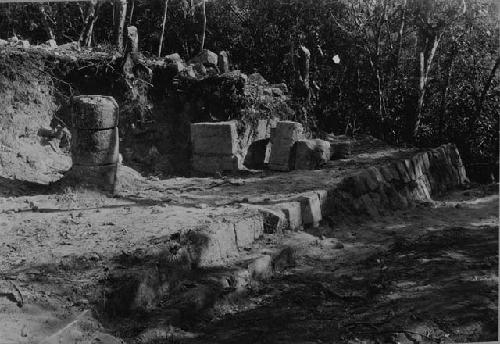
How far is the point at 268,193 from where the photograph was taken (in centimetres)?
727

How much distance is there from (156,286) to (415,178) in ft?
10.8

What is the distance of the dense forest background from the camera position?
5664 millimetres

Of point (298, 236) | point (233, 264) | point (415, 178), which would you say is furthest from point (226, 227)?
point (415, 178)

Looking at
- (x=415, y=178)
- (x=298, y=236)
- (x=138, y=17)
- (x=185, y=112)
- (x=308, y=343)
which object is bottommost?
(x=308, y=343)

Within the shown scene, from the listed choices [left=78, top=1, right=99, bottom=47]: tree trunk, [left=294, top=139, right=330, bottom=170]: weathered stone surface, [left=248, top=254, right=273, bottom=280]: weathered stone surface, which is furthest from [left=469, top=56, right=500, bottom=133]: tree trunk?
[left=78, top=1, right=99, bottom=47]: tree trunk

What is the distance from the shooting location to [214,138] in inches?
334

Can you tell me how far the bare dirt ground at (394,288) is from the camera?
4652 millimetres

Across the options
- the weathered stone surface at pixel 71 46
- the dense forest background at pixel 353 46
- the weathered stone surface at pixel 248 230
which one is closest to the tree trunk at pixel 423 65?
the dense forest background at pixel 353 46

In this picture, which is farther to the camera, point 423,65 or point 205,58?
point 205,58

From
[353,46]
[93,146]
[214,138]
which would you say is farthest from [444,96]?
[93,146]

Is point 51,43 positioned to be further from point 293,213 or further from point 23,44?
point 293,213

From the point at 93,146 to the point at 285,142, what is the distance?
Result: 2.83 meters

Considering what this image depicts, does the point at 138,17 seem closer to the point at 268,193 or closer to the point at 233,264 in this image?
the point at 268,193

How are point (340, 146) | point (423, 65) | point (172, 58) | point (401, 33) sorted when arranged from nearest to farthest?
1. point (423, 65)
2. point (401, 33)
3. point (172, 58)
4. point (340, 146)
